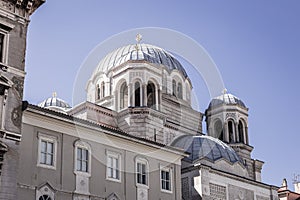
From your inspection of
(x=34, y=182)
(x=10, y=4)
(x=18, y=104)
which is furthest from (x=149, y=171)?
(x=10, y=4)

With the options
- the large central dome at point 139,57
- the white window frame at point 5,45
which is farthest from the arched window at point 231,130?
the white window frame at point 5,45

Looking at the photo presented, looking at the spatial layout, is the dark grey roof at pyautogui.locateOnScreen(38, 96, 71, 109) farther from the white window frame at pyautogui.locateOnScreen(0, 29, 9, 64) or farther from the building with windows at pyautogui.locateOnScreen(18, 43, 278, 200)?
the white window frame at pyautogui.locateOnScreen(0, 29, 9, 64)

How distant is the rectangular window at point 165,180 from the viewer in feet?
107

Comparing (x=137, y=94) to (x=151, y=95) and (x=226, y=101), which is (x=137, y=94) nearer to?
(x=151, y=95)

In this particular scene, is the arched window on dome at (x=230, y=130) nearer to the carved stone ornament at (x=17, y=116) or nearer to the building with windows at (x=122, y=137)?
the building with windows at (x=122, y=137)

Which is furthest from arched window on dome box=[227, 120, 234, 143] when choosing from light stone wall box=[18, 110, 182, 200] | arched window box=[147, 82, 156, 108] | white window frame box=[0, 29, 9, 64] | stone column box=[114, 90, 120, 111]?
white window frame box=[0, 29, 9, 64]

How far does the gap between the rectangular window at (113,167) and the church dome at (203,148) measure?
1234cm

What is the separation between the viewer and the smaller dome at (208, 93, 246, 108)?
56125 mm

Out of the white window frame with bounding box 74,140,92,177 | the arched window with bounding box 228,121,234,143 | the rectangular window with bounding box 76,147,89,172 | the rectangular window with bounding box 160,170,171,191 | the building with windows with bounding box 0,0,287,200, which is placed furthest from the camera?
the arched window with bounding box 228,121,234,143

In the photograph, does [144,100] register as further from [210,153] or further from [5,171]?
[5,171]

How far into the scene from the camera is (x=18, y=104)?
2373 centimetres

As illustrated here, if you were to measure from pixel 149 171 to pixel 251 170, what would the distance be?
81.8ft

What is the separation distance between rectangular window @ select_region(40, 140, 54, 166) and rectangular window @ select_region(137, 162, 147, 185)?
6623 mm

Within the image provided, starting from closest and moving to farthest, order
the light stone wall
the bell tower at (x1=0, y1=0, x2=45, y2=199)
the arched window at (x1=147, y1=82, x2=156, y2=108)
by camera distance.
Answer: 1. the bell tower at (x1=0, y1=0, x2=45, y2=199)
2. the light stone wall
3. the arched window at (x1=147, y1=82, x2=156, y2=108)
